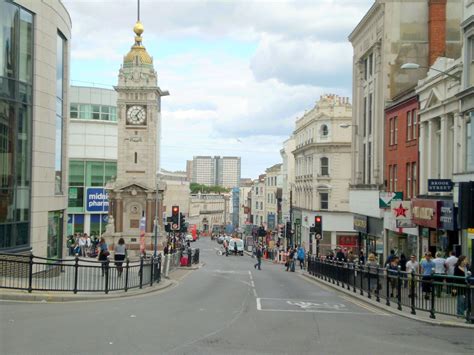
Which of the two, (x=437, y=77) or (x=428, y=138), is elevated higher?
(x=437, y=77)

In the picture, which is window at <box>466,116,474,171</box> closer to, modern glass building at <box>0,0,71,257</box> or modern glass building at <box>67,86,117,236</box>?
modern glass building at <box>0,0,71,257</box>

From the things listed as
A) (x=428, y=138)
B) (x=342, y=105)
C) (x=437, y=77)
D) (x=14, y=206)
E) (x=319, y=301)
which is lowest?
(x=319, y=301)

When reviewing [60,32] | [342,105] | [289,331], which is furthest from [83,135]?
[289,331]

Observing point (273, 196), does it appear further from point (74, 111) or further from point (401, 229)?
point (401, 229)

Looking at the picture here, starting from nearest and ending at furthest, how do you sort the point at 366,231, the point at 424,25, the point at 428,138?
the point at 428,138 → the point at 424,25 → the point at 366,231

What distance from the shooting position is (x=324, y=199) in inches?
2835

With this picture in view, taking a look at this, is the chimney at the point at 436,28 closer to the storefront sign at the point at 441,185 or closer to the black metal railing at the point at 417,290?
the storefront sign at the point at 441,185

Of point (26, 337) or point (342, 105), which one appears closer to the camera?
point (26, 337)

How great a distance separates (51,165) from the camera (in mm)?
26594

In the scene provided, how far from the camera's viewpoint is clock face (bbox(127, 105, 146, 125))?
7625cm

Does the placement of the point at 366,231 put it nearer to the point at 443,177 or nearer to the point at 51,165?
the point at 443,177

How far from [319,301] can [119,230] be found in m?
53.1

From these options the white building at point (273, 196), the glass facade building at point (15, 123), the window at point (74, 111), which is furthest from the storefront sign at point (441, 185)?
the white building at point (273, 196)

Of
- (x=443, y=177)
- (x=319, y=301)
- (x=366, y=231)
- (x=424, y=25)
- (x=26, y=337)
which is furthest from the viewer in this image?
(x=366, y=231)
